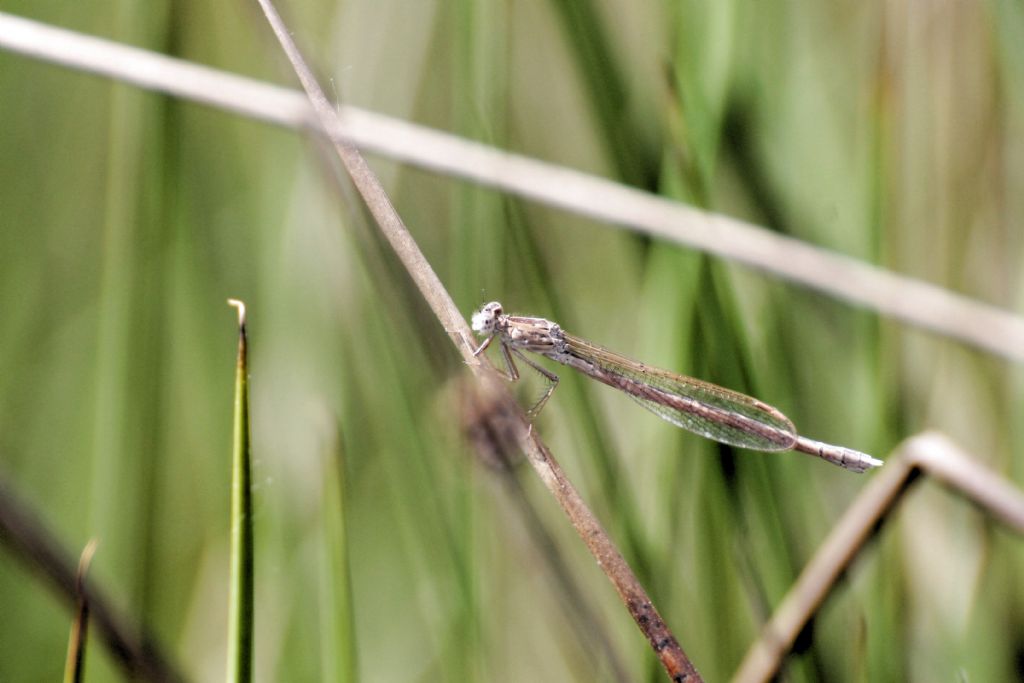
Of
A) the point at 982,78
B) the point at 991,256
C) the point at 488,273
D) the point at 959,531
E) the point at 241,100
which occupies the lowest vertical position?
the point at 959,531

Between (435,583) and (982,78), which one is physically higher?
(982,78)

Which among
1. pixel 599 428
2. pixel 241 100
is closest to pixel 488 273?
pixel 599 428

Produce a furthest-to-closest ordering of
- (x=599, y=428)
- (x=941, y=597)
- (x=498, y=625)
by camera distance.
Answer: (x=498, y=625)
(x=941, y=597)
(x=599, y=428)

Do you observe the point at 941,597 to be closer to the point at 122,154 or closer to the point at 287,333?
the point at 287,333

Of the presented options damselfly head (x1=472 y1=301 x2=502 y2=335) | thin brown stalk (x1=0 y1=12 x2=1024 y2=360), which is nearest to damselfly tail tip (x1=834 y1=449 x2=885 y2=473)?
thin brown stalk (x1=0 y1=12 x2=1024 y2=360)

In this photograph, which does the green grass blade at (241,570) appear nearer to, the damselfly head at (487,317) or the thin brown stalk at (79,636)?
the thin brown stalk at (79,636)

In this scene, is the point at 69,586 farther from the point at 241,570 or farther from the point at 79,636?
the point at 241,570
